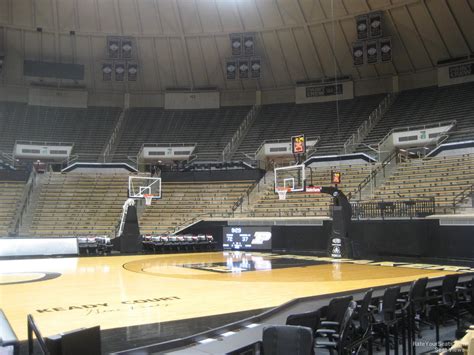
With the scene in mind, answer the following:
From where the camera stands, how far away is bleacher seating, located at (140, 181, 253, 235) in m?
27.5

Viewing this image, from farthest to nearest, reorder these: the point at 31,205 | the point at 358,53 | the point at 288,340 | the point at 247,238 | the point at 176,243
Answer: the point at 358,53, the point at 31,205, the point at 247,238, the point at 176,243, the point at 288,340

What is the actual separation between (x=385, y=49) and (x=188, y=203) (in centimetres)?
1491

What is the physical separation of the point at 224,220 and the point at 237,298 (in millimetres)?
15335

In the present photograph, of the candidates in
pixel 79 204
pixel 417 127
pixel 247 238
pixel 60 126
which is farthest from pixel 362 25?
pixel 60 126

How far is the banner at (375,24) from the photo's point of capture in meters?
28.6

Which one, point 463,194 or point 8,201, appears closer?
point 463,194

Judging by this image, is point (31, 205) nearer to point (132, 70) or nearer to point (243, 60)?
point (132, 70)

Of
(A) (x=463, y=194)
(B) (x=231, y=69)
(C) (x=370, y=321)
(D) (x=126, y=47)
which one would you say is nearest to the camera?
(C) (x=370, y=321)

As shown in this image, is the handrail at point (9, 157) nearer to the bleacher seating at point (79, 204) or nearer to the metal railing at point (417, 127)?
the bleacher seating at point (79, 204)

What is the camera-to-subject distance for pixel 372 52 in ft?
98.1

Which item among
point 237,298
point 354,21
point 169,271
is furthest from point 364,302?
A: point 354,21

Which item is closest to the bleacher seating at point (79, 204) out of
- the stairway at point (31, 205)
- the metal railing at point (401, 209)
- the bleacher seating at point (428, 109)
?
the stairway at point (31, 205)

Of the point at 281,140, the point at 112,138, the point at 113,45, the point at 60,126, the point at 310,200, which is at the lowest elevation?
the point at 310,200

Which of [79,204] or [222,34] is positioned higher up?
[222,34]
